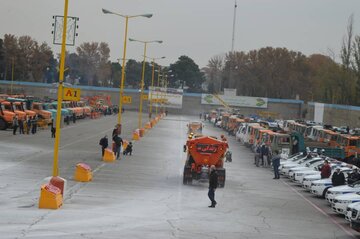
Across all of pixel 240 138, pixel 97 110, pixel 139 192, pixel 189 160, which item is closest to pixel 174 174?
pixel 189 160

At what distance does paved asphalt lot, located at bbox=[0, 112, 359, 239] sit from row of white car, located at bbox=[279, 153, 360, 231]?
1.48 feet

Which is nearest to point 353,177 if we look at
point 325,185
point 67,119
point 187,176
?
point 325,185

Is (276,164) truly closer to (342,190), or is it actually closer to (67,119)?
(342,190)

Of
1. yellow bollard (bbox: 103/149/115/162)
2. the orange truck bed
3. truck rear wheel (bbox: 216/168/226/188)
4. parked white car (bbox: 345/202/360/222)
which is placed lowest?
yellow bollard (bbox: 103/149/115/162)

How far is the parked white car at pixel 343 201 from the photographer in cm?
2437

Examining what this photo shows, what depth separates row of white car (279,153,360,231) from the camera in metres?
22.8

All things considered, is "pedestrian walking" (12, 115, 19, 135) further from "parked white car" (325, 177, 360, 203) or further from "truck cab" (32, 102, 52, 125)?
"parked white car" (325, 177, 360, 203)

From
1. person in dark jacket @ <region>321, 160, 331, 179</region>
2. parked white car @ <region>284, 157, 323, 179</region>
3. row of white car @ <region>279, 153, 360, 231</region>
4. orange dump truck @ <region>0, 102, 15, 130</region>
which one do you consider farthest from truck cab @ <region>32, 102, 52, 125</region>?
person in dark jacket @ <region>321, 160, 331, 179</region>

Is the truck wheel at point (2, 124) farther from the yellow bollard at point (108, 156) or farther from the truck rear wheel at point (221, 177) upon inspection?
the truck rear wheel at point (221, 177)

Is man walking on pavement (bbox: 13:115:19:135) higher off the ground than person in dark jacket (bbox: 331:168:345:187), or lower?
lower

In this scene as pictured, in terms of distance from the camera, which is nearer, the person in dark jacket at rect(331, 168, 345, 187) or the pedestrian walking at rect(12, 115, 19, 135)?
the person in dark jacket at rect(331, 168, 345, 187)

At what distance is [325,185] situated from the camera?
30609 mm

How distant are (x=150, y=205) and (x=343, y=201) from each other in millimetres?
6563

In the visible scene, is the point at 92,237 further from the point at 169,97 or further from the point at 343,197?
the point at 169,97
